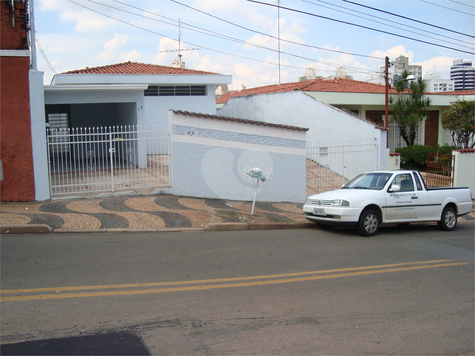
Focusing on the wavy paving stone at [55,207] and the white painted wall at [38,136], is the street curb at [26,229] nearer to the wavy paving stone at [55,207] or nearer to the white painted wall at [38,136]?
the wavy paving stone at [55,207]

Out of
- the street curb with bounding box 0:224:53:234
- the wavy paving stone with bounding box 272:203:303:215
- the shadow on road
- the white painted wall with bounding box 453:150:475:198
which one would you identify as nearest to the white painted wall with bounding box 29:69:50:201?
the street curb with bounding box 0:224:53:234

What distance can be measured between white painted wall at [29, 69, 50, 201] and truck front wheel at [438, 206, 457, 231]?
1066 cm

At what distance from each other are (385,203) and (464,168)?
35.7ft

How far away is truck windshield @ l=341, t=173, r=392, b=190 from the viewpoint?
35.0ft

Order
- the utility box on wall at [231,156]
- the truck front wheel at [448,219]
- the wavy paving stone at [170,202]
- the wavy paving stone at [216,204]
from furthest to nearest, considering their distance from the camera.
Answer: the utility box on wall at [231,156] < the wavy paving stone at [216,204] < the truck front wheel at [448,219] < the wavy paving stone at [170,202]

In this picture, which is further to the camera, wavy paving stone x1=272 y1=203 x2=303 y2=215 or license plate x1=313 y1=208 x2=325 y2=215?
wavy paving stone x1=272 y1=203 x2=303 y2=215

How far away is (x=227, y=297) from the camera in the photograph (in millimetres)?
5426

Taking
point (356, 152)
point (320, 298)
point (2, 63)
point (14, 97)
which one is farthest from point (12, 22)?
point (356, 152)

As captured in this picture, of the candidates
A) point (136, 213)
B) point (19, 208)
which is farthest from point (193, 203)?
point (19, 208)

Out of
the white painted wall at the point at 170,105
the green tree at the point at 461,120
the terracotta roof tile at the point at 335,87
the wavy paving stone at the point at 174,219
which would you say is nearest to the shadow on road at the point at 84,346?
the wavy paving stone at the point at 174,219

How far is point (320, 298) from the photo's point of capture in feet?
18.2

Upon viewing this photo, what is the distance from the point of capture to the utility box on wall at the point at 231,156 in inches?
482

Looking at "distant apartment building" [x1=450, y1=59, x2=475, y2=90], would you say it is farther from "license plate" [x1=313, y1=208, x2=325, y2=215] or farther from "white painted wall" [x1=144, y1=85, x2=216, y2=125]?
"license plate" [x1=313, y1=208, x2=325, y2=215]

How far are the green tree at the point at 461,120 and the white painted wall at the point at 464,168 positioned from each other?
6417 millimetres
